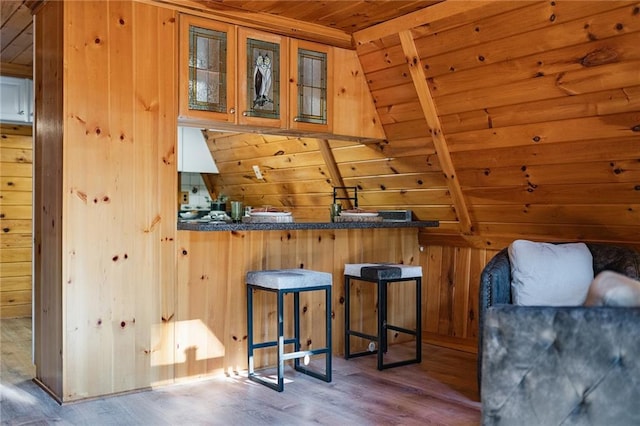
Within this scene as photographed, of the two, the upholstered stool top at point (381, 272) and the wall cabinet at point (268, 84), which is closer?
the wall cabinet at point (268, 84)

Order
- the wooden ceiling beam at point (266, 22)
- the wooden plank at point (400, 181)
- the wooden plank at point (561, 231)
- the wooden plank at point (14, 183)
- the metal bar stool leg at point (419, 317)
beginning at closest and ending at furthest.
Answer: the wooden ceiling beam at point (266, 22), the wooden plank at point (561, 231), the metal bar stool leg at point (419, 317), the wooden plank at point (400, 181), the wooden plank at point (14, 183)

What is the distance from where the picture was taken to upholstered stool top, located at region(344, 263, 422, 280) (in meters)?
3.95

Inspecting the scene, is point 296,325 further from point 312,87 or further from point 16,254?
point 16,254

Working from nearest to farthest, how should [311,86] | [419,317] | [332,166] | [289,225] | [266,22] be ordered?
[289,225]
[266,22]
[419,317]
[311,86]
[332,166]

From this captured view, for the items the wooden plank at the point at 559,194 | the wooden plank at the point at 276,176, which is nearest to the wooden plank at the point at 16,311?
the wooden plank at the point at 276,176

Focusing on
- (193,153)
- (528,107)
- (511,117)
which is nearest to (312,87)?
(511,117)

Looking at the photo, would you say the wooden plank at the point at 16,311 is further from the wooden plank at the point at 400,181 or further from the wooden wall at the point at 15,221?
the wooden plank at the point at 400,181

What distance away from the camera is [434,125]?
4152mm

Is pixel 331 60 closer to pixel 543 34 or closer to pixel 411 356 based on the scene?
pixel 543 34

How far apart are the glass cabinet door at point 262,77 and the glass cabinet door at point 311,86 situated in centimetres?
9

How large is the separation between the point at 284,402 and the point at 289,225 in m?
1.09

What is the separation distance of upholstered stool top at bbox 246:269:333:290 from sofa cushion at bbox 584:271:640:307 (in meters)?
1.85

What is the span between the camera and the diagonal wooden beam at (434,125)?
12.9 feet

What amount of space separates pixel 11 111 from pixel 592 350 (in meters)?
5.22
